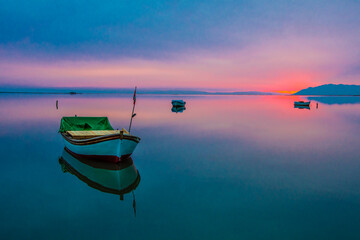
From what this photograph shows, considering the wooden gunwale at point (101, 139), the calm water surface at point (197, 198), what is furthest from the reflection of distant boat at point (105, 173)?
the wooden gunwale at point (101, 139)

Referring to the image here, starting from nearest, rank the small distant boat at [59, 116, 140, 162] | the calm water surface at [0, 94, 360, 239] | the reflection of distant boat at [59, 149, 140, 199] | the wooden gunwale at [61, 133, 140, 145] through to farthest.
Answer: the calm water surface at [0, 94, 360, 239]
the reflection of distant boat at [59, 149, 140, 199]
the wooden gunwale at [61, 133, 140, 145]
the small distant boat at [59, 116, 140, 162]

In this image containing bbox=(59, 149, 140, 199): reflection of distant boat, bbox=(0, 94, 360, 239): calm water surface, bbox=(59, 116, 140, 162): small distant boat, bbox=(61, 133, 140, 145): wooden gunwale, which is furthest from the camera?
bbox=(59, 116, 140, 162): small distant boat

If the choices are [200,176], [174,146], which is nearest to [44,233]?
[200,176]

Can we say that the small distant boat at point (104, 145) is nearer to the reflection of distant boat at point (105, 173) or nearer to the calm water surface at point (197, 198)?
the reflection of distant boat at point (105, 173)

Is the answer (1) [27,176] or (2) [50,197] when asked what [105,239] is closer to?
(2) [50,197]

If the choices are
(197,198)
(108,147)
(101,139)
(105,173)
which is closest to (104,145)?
(108,147)

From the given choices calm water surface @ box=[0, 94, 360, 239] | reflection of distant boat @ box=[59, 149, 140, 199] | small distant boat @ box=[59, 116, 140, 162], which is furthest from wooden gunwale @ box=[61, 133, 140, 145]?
calm water surface @ box=[0, 94, 360, 239]

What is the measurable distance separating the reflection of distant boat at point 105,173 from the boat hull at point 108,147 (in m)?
0.49

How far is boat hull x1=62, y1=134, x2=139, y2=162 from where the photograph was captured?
14766 millimetres

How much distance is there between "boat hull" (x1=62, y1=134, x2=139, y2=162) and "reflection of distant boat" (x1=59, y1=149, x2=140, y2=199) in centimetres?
49

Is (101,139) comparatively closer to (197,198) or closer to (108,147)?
(108,147)

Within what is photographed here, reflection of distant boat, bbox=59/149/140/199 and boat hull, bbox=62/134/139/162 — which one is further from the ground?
boat hull, bbox=62/134/139/162

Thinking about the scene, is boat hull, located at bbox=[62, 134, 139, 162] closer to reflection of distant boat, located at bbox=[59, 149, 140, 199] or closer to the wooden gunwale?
the wooden gunwale

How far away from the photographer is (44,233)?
8.52 meters
